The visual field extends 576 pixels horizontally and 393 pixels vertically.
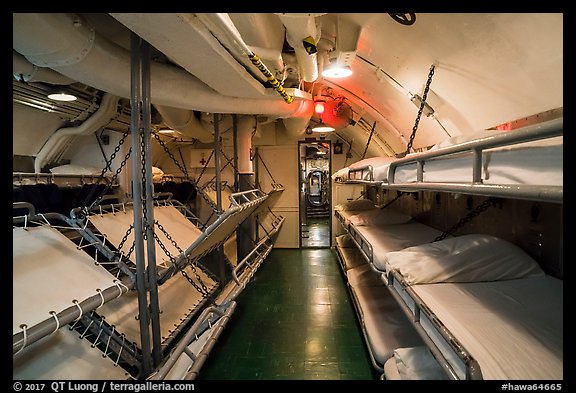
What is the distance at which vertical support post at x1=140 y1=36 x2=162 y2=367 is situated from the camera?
2.14m

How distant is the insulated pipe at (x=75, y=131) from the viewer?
358cm

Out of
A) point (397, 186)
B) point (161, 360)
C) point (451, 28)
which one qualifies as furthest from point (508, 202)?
point (161, 360)

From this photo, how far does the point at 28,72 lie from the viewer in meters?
2.06

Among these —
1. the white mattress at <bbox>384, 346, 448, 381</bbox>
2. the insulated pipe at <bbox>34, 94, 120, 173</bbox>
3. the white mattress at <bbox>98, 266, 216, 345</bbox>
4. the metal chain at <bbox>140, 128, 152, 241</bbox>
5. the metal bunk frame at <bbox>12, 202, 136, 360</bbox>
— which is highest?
the insulated pipe at <bbox>34, 94, 120, 173</bbox>

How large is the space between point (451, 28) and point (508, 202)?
124 centimetres

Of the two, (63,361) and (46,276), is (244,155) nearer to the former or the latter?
(46,276)

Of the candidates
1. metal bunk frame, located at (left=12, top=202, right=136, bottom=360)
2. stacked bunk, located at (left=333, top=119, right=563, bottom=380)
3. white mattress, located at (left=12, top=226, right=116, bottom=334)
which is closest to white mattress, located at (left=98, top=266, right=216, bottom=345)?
metal bunk frame, located at (left=12, top=202, right=136, bottom=360)

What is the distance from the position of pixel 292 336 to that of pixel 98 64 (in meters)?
2.98

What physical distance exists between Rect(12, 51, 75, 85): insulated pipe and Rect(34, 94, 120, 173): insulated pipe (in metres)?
1.20

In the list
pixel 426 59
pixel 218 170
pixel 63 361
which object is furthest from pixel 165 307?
pixel 426 59

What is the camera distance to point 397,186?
167 centimetres

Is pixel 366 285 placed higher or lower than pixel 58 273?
lower

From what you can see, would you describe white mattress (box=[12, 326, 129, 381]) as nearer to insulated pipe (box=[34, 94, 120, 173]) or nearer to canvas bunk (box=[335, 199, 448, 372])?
canvas bunk (box=[335, 199, 448, 372])
